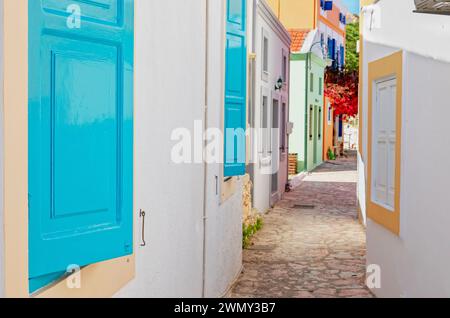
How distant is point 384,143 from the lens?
7.56 meters

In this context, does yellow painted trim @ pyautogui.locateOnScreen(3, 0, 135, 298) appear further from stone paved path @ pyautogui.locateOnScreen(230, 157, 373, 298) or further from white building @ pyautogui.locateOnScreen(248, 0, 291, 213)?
white building @ pyautogui.locateOnScreen(248, 0, 291, 213)

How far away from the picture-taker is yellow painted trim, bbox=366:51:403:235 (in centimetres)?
671

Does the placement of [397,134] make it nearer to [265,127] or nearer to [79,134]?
[79,134]

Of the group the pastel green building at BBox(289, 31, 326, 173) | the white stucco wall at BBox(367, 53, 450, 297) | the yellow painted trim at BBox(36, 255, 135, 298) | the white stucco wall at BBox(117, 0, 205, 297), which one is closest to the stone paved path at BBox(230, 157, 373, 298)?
the white stucco wall at BBox(367, 53, 450, 297)

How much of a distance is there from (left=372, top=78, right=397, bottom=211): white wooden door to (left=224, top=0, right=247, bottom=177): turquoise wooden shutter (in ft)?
5.00

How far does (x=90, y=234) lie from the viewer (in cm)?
298

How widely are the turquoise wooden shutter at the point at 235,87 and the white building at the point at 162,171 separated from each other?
0.10m

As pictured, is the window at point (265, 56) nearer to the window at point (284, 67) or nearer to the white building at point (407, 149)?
the window at point (284, 67)

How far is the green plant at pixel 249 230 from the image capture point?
37.3 feet

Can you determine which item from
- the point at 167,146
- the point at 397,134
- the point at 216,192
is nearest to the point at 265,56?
the point at 216,192

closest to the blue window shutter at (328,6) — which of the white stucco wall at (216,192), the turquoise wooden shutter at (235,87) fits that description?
the turquoise wooden shutter at (235,87)

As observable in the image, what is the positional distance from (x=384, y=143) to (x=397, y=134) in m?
0.78
